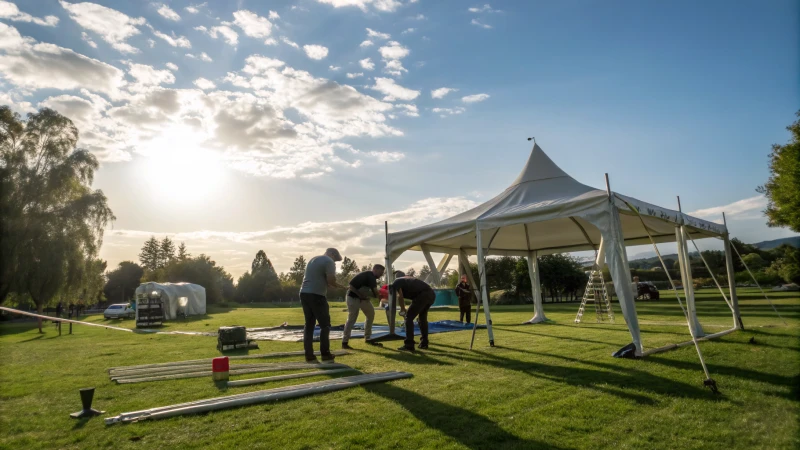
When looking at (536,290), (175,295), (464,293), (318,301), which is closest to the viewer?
(318,301)

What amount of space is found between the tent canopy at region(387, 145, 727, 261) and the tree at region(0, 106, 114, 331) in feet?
69.8

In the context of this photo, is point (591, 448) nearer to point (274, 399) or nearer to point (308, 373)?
point (274, 399)

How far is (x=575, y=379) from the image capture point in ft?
18.4

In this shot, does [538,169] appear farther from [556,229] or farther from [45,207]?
[45,207]

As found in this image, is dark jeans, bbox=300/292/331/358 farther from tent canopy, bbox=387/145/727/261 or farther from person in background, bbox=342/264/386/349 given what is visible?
tent canopy, bbox=387/145/727/261

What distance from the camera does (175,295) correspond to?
30.8 m

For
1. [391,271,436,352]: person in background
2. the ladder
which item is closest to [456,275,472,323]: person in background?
the ladder

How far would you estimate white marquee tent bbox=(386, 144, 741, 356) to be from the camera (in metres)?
7.74

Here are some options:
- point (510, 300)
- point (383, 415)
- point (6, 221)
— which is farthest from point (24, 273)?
point (510, 300)

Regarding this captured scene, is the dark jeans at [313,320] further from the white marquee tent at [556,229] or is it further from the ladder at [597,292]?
the ladder at [597,292]

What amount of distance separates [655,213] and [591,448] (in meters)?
6.77

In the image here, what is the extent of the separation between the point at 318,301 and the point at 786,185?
31496 mm

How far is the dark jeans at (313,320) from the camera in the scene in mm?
7676

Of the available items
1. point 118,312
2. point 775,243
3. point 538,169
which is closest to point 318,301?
point 538,169
